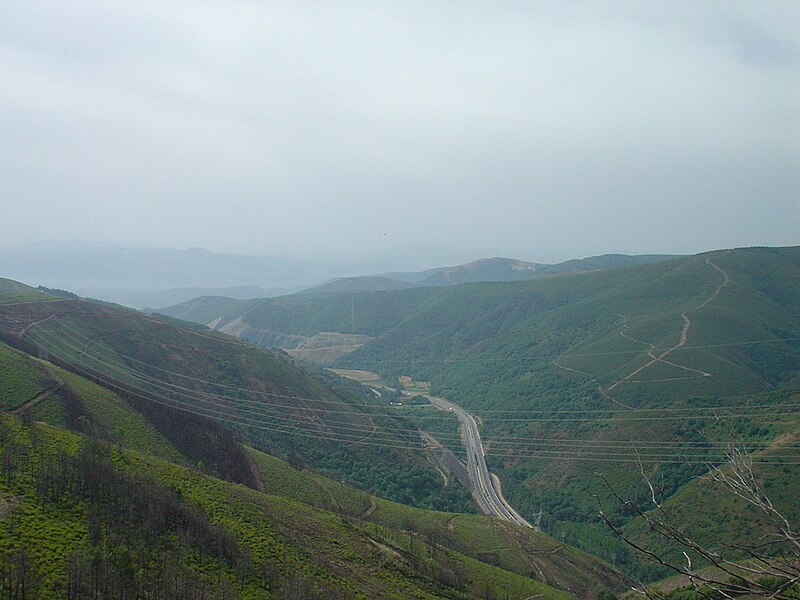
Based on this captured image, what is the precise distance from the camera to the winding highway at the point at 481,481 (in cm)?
6241

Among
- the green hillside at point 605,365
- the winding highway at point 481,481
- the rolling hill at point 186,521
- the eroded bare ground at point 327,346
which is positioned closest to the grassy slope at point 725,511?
the green hillside at point 605,365

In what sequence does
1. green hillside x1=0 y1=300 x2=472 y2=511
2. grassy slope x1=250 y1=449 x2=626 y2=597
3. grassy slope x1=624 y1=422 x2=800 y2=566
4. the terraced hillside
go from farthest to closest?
green hillside x1=0 y1=300 x2=472 y2=511
grassy slope x1=624 y1=422 x2=800 y2=566
grassy slope x1=250 y1=449 x2=626 y2=597
the terraced hillside

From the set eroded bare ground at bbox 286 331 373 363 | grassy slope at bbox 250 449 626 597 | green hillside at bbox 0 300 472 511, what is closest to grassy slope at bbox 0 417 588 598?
grassy slope at bbox 250 449 626 597

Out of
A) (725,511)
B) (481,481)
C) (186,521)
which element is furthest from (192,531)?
(481,481)

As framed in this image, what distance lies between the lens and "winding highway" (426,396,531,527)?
205ft

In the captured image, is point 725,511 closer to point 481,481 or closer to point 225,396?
point 481,481

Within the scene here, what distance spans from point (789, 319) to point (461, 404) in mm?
63681

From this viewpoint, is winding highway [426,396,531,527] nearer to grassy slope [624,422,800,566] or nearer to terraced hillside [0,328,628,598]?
grassy slope [624,422,800,566]

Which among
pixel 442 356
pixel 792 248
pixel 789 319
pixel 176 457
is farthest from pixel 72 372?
pixel 792 248

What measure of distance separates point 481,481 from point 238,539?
4999 centimetres

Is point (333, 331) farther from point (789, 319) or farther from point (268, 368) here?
point (789, 319)

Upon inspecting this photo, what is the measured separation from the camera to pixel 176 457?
41.4 m

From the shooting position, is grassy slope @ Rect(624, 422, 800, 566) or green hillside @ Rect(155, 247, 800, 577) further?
green hillside @ Rect(155, 247, 800, 577)

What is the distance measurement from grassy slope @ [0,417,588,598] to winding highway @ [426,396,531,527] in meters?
26.6
